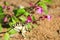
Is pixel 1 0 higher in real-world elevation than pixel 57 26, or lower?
higher

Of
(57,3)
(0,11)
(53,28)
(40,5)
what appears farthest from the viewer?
(57,3)

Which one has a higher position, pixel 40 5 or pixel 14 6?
pixel 40 5

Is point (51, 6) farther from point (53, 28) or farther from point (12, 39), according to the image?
point (12, 39)

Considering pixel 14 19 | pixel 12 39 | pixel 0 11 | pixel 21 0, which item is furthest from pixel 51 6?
pixel 0 11

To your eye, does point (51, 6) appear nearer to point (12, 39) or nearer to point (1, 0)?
point (1, 0)

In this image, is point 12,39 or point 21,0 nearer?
point 12,39

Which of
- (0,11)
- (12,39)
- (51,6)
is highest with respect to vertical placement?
(0,11)

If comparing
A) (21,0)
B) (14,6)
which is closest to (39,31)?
(14,6)

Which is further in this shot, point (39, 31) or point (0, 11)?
point (39, 31)

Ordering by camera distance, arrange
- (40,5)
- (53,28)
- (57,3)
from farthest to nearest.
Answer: (57,3) → (53,28) → (40,5)
